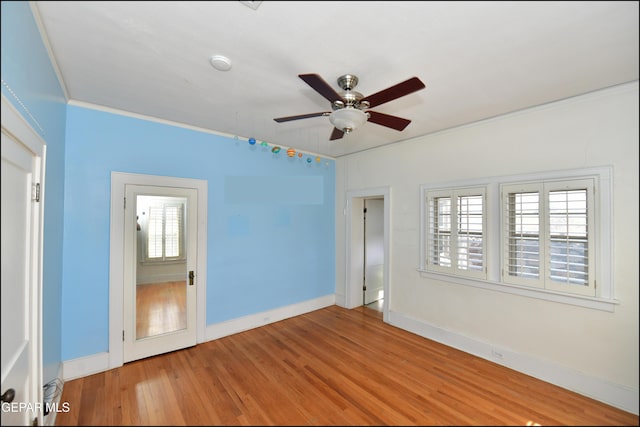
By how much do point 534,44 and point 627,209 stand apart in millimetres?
1590

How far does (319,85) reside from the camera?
1.72 m

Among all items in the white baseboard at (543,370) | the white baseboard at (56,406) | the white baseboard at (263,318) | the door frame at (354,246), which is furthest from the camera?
the door frame at (354,246)

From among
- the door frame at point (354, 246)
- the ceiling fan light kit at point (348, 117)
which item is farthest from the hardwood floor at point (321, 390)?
the ceiling fan light kit at point (348, 117)

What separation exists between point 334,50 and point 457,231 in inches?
98.3

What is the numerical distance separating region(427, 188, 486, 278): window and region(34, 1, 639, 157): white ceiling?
101cm

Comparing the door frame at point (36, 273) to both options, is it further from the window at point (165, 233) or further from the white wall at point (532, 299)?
the white wall at point (532, 299)

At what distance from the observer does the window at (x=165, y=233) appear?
296 cm

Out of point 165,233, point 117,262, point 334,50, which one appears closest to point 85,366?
point 117,262

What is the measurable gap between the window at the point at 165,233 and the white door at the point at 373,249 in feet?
9.74

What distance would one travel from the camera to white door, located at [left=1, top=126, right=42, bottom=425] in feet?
4.27

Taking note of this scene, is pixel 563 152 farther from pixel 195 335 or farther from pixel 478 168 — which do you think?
pixel 195 335

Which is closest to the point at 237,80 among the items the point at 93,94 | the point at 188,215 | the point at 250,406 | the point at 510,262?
the point at 93,94

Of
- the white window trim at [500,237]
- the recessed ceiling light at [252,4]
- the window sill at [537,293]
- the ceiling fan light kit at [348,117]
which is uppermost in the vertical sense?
the recessed ceiling light at [252,4]

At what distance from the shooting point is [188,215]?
3178 millimetres
